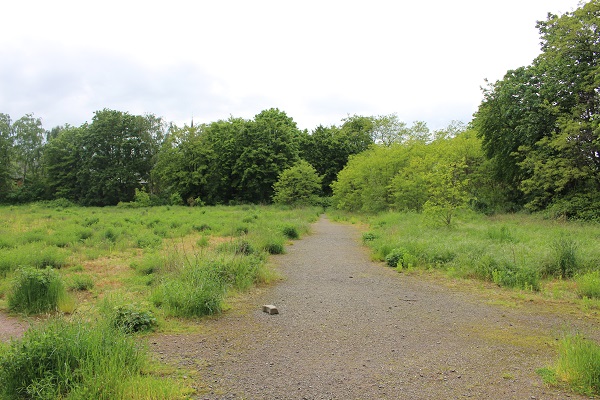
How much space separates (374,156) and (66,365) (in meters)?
35.1

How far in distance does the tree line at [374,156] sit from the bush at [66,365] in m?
17.0

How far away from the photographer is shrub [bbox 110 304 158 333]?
5540mm

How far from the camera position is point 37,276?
7.00 metres

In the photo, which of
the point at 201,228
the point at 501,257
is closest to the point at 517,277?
the point at 501,257

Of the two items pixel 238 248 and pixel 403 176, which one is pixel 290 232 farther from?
pixel 403 176

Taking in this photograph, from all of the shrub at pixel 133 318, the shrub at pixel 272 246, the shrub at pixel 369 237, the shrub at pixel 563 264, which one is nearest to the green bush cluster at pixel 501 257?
the shrub at pixel 563 264

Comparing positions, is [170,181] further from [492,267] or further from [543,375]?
[543,375]

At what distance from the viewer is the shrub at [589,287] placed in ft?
26.1

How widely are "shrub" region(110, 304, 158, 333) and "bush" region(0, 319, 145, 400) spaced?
4.10 ft

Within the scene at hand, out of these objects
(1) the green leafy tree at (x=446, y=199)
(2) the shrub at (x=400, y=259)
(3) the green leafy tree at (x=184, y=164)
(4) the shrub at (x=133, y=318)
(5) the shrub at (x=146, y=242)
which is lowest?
(2) the shrub at (x=400, y=259)

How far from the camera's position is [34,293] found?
22.9 feet

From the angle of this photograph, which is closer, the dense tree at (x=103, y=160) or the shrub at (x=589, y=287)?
the shrub at (x=589, y=287)

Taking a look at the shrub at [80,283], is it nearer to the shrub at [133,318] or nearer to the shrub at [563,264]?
the shrub at [133,318]

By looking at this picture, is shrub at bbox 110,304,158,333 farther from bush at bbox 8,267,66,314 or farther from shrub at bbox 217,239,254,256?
shrub at bbox 217,239,254,256
